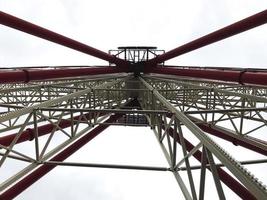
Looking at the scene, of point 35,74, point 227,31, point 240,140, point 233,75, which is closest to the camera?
point 227,31

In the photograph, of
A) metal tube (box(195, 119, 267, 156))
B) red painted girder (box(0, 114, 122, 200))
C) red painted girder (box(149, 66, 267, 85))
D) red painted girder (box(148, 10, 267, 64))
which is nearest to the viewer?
red painted girder (box(148, 10, 267, 64))

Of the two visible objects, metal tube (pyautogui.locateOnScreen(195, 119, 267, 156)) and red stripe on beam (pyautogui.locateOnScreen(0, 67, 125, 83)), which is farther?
metal tube (pyautogui.locateOnScreen(195, 119, 267, 156))

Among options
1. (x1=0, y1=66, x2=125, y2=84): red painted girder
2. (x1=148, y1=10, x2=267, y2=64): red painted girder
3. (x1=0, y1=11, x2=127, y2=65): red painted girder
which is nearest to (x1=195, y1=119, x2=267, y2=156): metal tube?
(x1=148, y1=10, x2=267, y2=64): red painted girder

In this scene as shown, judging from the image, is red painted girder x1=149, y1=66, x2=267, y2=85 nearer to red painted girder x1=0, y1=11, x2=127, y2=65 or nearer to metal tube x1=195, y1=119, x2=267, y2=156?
metal tube x1=195, y1=119, x2=267, y2=156

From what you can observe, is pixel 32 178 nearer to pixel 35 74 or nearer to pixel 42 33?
pixel 35 74

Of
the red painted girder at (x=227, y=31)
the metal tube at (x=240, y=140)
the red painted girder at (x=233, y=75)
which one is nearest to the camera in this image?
the red painted girder at (x=227, y=31)

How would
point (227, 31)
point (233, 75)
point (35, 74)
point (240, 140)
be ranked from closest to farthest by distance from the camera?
point (227, 31)
point (35, 74)
point (233, 75)
point (240, 140)

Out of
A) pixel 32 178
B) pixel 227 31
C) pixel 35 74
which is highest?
pixel 227 31

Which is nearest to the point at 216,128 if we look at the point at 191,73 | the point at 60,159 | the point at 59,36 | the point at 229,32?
the point at 191,73

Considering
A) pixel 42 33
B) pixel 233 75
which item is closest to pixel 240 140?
pixel 233 75

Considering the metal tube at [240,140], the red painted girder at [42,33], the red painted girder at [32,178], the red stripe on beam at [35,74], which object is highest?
the red painted girder at [42,33]

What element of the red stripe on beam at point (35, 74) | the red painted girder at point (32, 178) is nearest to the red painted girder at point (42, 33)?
the red stripe on beam at point (35, 74)

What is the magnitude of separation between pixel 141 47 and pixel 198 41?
1119 centimetres

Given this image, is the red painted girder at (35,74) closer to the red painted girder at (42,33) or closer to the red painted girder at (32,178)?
the red painted girder at (42,33)
